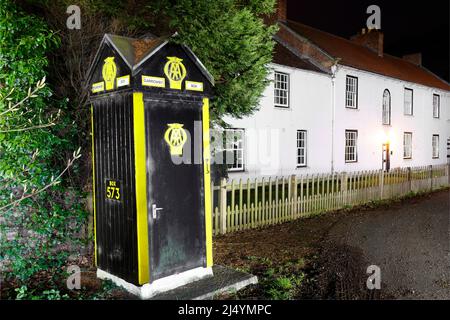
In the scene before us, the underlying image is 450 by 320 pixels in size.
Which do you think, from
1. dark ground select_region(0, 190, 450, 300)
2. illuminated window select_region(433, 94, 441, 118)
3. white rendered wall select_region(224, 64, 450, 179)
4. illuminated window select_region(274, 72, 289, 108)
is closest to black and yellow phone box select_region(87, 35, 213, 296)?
dark ground select_region(0, 190, 450, 300)

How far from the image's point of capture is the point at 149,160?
4531 mm

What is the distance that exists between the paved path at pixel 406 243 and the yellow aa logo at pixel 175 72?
404 centimetres

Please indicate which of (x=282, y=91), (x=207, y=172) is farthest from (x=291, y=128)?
(x=207, y=172)

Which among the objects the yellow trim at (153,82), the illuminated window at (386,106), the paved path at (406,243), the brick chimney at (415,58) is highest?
the brick chimney at (415,58)

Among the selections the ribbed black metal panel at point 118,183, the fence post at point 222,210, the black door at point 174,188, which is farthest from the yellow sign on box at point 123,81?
the fence post at point 222,210

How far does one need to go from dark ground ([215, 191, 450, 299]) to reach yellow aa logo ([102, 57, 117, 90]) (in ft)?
10.7

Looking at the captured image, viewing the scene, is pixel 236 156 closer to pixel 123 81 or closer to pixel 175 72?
pixel 175 72

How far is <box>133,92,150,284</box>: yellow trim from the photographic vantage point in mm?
4387

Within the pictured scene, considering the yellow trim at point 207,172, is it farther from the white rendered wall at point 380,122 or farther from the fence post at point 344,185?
the white rendered wall at point 380,122

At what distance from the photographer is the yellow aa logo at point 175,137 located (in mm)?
4703

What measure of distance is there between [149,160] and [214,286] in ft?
6.23

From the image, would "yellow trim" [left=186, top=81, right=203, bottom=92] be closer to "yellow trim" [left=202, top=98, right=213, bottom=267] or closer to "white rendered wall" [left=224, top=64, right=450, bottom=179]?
"yellow trim" [left=202, top=98, right=213, bottom=267]

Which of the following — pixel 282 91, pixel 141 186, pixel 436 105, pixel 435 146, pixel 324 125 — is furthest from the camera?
pixel 435 146

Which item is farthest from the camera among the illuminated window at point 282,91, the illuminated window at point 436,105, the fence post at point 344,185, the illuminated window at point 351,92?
the illuminated window at point 436,105
